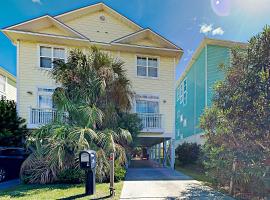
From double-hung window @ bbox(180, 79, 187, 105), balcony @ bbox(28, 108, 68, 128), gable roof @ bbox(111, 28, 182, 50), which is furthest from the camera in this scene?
double-hung window @ bbox(180, 79, 187, 105)

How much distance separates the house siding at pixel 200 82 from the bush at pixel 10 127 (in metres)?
11.7

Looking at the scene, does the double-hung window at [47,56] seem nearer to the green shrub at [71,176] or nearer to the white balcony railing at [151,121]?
the white balcony railing at [151,121]

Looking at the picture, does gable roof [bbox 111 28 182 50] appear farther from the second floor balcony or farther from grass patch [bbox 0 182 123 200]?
grass patch [bbox 0 182 123 200]

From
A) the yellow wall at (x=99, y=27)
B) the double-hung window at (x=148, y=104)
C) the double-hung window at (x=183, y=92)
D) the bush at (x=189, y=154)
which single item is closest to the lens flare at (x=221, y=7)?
the yellow wall at (x=99, y=27)

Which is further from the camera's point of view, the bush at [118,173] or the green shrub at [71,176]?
the bush at [118,173]

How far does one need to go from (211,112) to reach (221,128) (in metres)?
0.86

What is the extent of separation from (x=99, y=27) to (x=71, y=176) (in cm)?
1147

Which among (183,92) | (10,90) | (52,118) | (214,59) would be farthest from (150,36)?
(10,90)

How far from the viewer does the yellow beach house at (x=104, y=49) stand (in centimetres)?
1430

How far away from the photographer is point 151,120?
49.3 ft

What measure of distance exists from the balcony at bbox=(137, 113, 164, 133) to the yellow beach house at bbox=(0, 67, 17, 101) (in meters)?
16.3

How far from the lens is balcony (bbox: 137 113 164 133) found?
14805 mm

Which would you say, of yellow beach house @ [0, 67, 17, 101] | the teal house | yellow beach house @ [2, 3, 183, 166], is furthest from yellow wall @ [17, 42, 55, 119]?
the teal house

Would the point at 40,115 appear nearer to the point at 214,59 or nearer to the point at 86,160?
the point at 86,160
